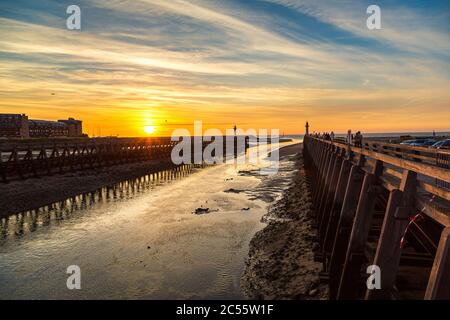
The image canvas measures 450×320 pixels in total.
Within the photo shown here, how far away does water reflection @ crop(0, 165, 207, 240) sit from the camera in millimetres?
13695

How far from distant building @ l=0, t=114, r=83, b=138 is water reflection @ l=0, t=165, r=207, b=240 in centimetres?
8201

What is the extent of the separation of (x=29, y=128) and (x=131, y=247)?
116213 mm

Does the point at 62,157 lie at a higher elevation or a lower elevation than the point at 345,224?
higher

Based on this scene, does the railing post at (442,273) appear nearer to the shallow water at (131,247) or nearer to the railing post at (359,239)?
the railing post at (359,239)

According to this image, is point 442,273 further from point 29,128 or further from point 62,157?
point 29,128

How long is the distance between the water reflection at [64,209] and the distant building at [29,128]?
82.0m

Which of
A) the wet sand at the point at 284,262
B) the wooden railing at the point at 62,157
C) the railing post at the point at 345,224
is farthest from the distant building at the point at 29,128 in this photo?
the railing post at the point at 345,224

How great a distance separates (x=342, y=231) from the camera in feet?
23.6

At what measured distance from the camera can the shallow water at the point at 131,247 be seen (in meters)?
8.39

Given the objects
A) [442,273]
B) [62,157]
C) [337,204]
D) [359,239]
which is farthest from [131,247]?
[62,157]

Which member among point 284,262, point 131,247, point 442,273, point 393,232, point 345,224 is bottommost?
point 131,247

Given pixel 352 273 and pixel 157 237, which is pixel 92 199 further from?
pixel 352 273

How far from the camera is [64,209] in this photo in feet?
56.3
